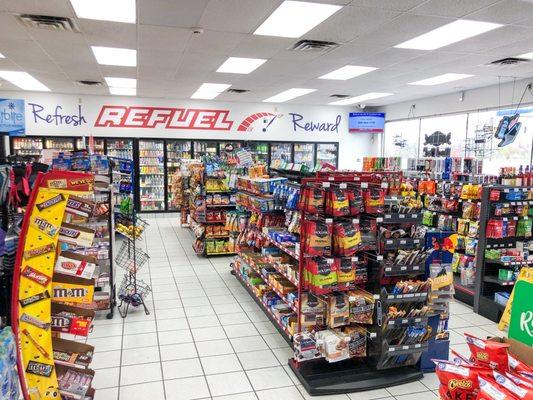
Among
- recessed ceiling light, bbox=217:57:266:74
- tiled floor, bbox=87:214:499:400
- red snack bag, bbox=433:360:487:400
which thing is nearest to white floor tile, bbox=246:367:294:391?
tiled floor, bbox=87:214:499:400

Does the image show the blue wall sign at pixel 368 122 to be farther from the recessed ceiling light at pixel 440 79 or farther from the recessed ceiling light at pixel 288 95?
the recessed ceiling light at pixel 440 79

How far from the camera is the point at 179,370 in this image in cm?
393

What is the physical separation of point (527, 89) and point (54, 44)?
8.84m

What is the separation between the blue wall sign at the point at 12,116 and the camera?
375cm

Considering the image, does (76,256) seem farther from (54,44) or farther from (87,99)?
(87,99)

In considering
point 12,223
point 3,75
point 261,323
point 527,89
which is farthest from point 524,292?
point 3,75

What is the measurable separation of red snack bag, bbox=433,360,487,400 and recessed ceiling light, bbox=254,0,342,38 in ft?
12.4

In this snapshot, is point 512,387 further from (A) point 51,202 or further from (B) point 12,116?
(B) point 12,116

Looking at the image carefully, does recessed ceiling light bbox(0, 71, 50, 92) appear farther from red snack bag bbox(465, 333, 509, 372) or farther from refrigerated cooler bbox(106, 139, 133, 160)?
red snack bag bbox(465, 333, 509, 372)

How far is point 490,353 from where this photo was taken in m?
1.86

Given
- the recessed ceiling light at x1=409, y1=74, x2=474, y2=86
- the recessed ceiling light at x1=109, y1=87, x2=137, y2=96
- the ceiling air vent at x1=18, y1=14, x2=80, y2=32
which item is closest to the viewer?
the ceiling air vent at x1=18, y1=14, x2=80, y2=32

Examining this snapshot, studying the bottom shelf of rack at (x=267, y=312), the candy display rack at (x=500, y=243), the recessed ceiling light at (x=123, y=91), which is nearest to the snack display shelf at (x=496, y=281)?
the candy display rack at (x=500, y=243)

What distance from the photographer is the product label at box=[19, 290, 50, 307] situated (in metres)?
2.19

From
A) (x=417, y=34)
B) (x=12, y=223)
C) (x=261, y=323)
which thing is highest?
(x=417, y=34)
